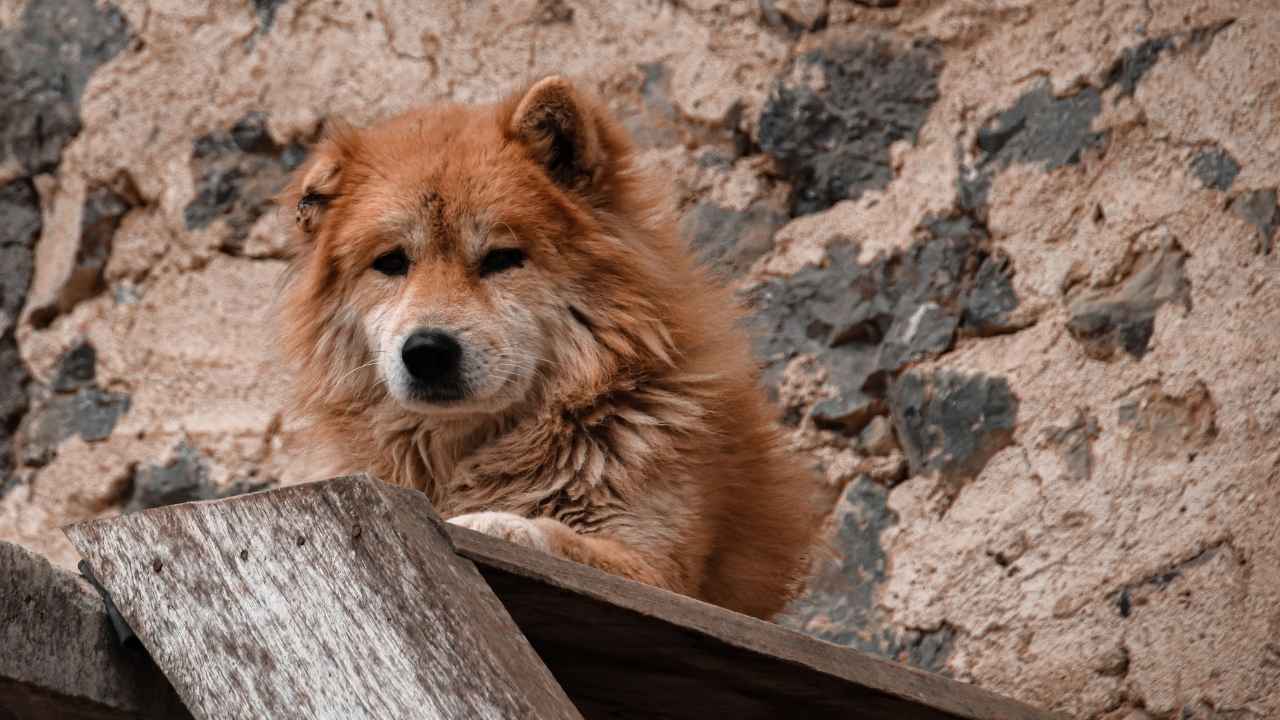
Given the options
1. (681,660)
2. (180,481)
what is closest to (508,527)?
(681,660)

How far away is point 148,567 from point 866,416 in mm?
2459

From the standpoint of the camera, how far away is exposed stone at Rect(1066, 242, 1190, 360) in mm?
3867

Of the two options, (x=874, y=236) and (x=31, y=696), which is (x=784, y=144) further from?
(x=31, y=696)

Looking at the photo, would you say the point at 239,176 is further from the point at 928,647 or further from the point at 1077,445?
the point at 1077,445

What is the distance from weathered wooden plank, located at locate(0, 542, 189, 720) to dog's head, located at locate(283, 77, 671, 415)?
1275 millimetres

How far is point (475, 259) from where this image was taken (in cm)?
363

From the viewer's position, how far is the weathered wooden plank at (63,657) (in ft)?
6.98

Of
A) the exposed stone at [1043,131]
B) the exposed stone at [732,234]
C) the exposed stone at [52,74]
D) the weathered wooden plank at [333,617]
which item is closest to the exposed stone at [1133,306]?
the exposed stone at [1043,131]

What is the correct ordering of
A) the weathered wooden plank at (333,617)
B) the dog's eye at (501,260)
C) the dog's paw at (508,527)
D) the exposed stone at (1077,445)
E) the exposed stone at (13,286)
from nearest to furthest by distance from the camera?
the weathered wooden plank at (333,617) → the dog's paw at (508,527) → the dog's eye at (501,260) → the exposed stone at (1077,445) → the exposed stone at (13,286)

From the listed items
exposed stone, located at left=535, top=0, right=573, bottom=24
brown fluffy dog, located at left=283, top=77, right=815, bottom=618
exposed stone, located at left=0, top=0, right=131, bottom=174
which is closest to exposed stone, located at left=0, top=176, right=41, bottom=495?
exposed stone, located at left=0, top=0, right=131, bottom=174

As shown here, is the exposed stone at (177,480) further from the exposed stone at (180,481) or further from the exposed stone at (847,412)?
the exposed stone at (847,412)

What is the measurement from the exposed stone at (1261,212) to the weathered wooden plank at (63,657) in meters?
2.60

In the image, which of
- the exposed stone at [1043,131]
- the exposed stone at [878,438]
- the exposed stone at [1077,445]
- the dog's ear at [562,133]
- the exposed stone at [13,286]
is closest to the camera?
the dog's ear at [562,133]

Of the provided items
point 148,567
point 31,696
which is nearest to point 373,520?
point 148,567
